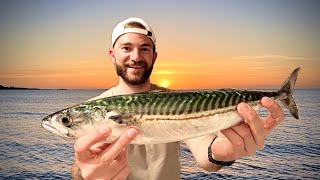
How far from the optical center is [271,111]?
3.07m

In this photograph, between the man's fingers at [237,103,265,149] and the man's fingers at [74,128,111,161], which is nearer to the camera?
the man's fingers at [74,128,111,161]

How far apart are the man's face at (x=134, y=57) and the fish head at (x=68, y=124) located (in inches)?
70.9

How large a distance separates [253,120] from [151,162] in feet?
6.40

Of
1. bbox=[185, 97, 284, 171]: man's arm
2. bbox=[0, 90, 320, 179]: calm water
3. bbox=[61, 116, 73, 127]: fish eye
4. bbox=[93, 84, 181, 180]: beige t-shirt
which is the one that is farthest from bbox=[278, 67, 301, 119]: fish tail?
bbox=[0, 90, 320, 179]: calm water

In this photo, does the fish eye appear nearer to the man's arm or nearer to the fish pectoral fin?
the fish pectoral fin

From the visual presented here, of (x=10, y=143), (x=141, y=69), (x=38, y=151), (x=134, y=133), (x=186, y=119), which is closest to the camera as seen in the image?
(x=134, y=133)

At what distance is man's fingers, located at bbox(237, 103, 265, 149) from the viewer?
296 centimetres

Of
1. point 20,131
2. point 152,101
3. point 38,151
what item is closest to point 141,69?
point 152,101

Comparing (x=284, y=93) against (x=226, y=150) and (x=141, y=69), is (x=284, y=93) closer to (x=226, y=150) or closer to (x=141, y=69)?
(x=226, y=150)

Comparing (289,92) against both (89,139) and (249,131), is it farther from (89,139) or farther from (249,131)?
(89,139)

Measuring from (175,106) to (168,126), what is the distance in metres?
0.20

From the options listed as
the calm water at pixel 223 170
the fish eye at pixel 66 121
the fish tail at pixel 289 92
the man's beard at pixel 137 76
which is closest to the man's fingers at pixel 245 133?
the fish tail at pixel 289 92

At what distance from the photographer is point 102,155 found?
2.94m

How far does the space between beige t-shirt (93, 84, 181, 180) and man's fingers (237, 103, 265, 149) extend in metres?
1.71
